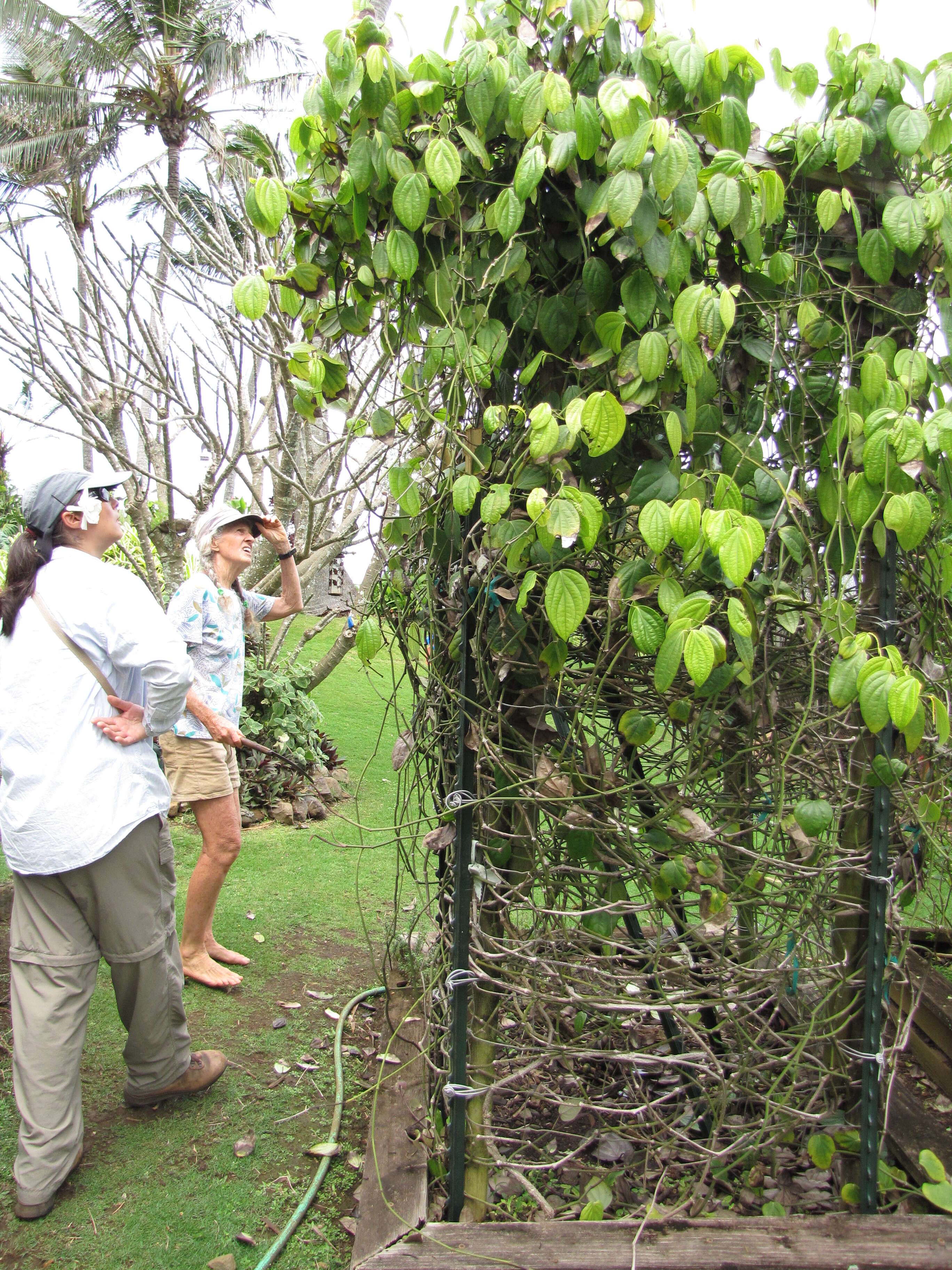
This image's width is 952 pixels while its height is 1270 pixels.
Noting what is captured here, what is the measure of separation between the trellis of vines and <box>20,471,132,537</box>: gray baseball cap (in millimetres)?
830

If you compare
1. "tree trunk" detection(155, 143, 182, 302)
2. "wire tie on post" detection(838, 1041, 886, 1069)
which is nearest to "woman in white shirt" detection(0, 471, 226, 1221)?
"wire tie on post" detection(838, 1041, 886, 1069)

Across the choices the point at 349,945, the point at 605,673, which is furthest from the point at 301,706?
the point at 605,673

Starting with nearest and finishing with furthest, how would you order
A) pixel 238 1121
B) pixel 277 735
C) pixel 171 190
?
pixel 238 1121, pixel 277 735, pixel 171 190

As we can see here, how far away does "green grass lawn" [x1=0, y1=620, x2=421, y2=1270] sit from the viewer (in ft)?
7.77

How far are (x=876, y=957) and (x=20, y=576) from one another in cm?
246

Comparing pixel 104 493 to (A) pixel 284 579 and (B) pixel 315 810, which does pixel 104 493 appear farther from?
(B) pixel 315 810

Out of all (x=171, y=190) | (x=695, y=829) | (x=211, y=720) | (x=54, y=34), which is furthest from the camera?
(x=54, y=34)

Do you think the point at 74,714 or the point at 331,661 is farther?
the point at 331,661

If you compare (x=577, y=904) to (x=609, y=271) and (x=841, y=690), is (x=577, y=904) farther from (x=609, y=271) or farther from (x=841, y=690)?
(x=609, y=271)

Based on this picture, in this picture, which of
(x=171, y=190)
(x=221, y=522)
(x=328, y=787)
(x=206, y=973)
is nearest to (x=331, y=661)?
(x=328, y=787)

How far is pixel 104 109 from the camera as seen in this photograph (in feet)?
64.1

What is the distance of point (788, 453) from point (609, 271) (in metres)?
0.63

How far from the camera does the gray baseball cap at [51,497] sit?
2.63 meters

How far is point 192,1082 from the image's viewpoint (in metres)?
2.92
